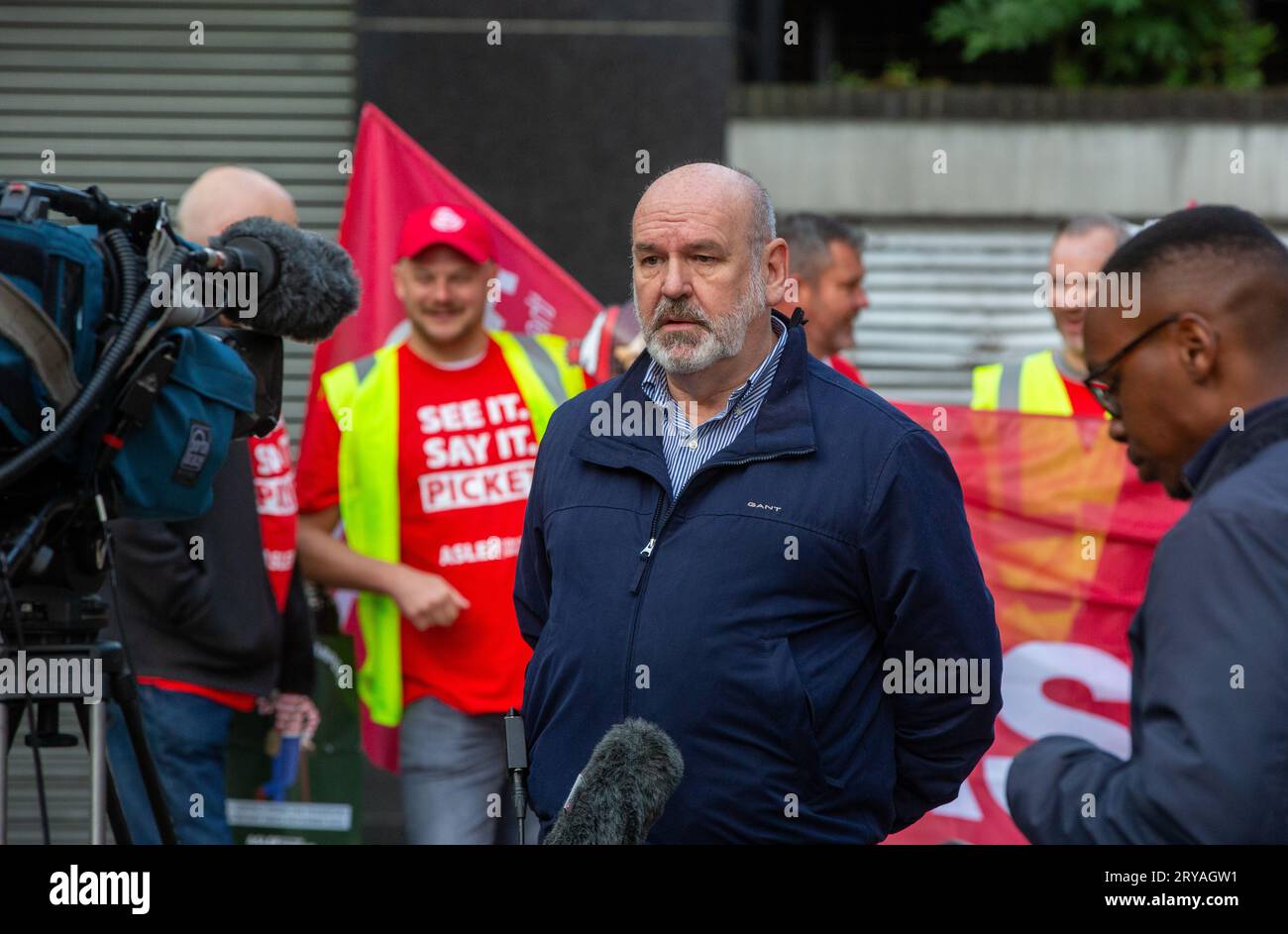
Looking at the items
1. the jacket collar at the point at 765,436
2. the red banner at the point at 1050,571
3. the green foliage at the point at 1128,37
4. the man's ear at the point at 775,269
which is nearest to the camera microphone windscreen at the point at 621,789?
the jacket collar at the point at 765,436

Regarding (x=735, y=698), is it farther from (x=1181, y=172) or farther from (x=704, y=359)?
(x=1181, y=172)

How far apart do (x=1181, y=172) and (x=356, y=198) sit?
4.91 meters

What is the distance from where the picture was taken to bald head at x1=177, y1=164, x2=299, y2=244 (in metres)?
5.35

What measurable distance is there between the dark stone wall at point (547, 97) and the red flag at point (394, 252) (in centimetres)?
192

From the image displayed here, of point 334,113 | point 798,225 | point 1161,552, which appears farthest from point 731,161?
point 1161,552

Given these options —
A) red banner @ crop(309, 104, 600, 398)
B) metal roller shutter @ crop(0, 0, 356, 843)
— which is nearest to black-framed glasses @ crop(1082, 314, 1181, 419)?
red banner @ crop(309, 104, 600, 398)

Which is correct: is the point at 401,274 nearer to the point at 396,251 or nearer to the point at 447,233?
the point at 447,233

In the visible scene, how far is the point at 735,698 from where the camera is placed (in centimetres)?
306

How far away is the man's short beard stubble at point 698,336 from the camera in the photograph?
11.0ft

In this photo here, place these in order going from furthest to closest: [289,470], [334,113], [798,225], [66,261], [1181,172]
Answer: [1181,172]
[334,113]
[798,225]
[289,470]
[66,261]

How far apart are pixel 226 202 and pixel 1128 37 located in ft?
20.8

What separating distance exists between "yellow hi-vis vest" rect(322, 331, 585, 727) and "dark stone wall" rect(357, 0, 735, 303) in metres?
2.88

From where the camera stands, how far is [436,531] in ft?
17.2

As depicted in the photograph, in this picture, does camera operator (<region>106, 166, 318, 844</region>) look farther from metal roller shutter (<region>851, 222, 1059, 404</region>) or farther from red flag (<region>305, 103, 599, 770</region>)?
metal roller shutter (<region>851, 222, 1059, 404</region>)
